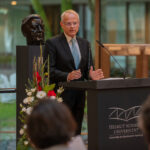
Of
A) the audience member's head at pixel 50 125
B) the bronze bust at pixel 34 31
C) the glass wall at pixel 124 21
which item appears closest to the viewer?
the audience member's head at pixel 50 125

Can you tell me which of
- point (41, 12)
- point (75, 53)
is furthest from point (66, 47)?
point (41, 12)

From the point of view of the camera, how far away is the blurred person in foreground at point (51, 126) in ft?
5.97

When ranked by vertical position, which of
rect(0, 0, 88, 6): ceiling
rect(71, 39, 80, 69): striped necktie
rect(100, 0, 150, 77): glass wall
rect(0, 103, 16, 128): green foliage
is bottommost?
rect(0, 103, 16, 128): green foliage

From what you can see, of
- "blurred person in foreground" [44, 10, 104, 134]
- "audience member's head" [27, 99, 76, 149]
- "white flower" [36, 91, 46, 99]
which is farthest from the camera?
"blurred person in foreground" [44, 10, 104, 134]

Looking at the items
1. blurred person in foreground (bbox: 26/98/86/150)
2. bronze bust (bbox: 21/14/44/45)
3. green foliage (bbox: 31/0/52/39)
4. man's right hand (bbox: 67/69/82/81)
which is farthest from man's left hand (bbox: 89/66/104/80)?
green foliage (bbox: 31/0/52/39)

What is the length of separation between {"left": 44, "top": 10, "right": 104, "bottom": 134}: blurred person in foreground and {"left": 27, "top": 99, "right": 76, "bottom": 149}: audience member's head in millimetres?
2338

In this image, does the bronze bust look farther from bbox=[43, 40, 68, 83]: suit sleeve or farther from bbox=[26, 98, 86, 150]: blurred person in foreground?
bbox=[26, 98, 86, 150]: blurred person in foreground

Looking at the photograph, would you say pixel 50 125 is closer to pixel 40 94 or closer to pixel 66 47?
pixel 40 94

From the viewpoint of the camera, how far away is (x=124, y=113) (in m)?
3.75

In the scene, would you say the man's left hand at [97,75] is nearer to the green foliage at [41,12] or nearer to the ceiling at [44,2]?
the green foliage at [41,12]

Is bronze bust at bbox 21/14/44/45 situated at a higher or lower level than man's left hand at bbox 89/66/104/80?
higher

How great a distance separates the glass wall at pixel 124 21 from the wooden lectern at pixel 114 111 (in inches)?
139

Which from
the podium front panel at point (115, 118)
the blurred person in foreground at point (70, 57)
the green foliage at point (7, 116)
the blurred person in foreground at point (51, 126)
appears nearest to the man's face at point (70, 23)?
the blurred person in foreground at point (70, 57)

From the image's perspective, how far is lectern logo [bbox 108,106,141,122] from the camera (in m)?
3.71
